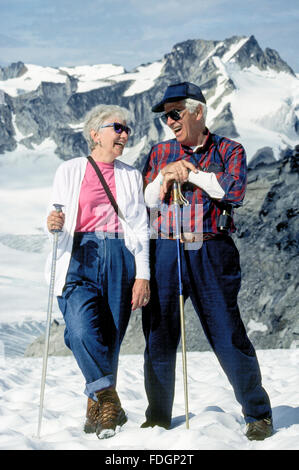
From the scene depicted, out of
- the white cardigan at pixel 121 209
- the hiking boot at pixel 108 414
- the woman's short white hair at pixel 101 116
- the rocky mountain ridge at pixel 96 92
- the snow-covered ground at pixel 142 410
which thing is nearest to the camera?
the snow-covered ground at pixel 142 410

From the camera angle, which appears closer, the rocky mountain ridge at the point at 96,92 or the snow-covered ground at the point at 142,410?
the snow-covered ground at the point at 142,410

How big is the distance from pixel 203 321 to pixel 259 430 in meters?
0.76

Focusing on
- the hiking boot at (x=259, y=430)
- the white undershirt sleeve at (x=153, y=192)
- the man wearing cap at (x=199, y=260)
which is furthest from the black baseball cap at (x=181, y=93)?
the hiking boot at (x=259, y=430)

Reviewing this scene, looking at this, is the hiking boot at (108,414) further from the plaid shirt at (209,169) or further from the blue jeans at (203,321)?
the plaid shirt at (209,169)

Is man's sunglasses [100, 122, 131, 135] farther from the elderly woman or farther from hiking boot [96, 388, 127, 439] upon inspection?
hiking boot [96, 388, 127, 439]

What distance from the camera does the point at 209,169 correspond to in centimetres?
405

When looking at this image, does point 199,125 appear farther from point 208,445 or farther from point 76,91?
point 76,91

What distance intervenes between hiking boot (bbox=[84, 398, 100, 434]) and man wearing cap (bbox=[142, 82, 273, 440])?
1.19 ft

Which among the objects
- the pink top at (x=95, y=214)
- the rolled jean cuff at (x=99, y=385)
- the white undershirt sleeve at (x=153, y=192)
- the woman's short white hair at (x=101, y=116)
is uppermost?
the woman's short white hair at (x=101, y=116)

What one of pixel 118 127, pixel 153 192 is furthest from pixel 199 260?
pixel 118 127

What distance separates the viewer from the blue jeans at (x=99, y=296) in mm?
3908

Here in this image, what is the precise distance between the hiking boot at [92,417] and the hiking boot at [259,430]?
0.97 metres

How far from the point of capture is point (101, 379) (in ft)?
12.7

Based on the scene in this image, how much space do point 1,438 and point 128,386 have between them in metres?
2.74
